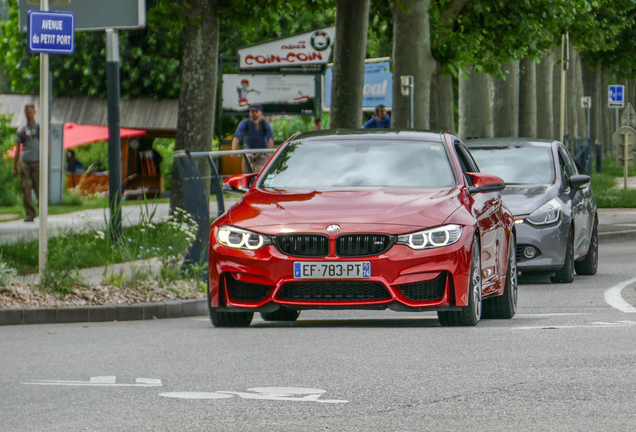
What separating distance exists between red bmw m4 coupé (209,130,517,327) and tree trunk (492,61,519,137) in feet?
64.7

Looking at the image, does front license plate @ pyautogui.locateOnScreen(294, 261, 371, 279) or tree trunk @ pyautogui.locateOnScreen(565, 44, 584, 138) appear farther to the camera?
tree trunk @ pyautogui.locateOnScreen(565, 44, 584, 138)

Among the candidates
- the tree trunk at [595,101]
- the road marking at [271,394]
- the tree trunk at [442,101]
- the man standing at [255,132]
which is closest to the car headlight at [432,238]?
the road marking at [271,394]

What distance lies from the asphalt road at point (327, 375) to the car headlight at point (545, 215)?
253cm

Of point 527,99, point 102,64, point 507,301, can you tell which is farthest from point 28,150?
point 102,64

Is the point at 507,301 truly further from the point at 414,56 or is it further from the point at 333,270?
the point at 414,56

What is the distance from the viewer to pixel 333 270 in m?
8.36

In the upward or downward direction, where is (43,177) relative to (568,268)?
upward

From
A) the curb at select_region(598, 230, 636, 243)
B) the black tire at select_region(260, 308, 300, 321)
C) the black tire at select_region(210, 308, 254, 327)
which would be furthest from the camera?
the curb at select_region(598, 230, 636, 243)

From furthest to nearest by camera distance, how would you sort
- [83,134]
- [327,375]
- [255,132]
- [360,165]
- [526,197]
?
[83,134], [255,132], [526,197], [360,165], [327,375]

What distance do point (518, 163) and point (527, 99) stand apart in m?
18.7

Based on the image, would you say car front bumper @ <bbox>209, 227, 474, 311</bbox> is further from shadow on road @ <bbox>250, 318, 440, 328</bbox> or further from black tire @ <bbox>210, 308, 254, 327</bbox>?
shadow on road @ <bbox>250, 318, 440, 328</bbox>

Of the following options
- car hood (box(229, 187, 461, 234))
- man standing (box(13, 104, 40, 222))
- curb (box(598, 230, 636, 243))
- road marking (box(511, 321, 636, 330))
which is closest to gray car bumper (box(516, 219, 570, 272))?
road marking (box(511, 321, 636, 330))

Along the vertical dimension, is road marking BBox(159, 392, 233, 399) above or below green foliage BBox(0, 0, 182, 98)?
below

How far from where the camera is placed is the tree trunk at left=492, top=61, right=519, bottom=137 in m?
28.8
